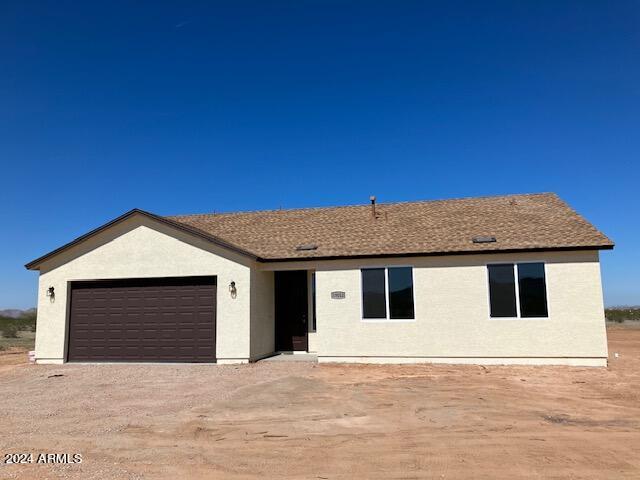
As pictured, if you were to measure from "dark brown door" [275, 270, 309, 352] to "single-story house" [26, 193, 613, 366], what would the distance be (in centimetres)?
4

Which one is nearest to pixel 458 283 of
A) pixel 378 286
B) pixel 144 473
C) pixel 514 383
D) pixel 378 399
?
pixel 378 286

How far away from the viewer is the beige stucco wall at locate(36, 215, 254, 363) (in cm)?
1382

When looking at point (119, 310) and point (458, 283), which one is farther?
point (119, 310)

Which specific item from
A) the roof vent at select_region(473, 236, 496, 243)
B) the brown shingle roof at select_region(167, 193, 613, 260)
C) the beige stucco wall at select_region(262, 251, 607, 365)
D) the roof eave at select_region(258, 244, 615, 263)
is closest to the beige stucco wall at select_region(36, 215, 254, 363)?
the roof eave at select_region(258, 244, 615, 263)

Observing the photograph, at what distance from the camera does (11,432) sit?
7.05 metres

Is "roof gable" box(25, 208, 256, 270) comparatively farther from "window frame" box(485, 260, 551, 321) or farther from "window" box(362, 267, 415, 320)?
"window frame" box(485, 260, 551, 321)

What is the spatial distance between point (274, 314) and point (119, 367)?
502cm

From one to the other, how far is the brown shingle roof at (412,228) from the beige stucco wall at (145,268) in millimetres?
1459

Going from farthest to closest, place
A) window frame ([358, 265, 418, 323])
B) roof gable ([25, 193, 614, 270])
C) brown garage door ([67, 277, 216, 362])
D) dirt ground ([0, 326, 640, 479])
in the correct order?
brown garage door ([67, 277, 216, 362])
window frame ([358, 265, 418, 323])
roof gable ([25, 193, 614, 270])
dirt ground ([0, 326, 640, 479])

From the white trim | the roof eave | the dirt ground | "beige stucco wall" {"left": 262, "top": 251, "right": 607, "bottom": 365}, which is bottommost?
the dirt ground

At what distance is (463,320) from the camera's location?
13148mm

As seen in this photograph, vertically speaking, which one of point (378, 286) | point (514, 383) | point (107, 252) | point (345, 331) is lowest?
point (514, 383)

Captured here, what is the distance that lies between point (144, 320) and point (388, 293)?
7.58m

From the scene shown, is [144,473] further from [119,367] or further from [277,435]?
[119,367]
